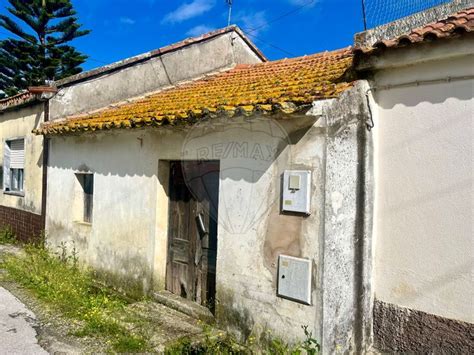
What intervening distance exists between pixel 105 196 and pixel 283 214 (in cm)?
379

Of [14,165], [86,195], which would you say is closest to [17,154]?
[14,165]

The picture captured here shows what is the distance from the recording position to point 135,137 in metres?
6.30

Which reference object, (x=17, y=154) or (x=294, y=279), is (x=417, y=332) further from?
(x=17, y=154)

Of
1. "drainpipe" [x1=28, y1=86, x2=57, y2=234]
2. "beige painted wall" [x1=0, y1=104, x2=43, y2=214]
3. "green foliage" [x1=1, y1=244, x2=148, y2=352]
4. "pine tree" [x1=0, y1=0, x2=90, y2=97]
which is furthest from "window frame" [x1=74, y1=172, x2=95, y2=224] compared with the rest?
"pine tree" [x1=0, y1=0, x2=90, y2=97]

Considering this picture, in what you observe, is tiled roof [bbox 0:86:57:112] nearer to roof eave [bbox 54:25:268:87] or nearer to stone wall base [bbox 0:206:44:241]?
roof eave [bbox 54:25:268:87]

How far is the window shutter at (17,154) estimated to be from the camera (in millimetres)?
10062

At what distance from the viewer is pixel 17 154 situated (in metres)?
10.4

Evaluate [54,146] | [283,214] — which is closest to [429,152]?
[283,214]

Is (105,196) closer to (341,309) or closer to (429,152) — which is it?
(341,309)

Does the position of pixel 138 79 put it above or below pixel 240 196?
above

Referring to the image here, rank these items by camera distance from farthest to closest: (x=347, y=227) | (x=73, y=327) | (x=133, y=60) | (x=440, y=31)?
(x=133, y=60), (x=73, y=327), (x=347, y=227), (x=440, y=31)

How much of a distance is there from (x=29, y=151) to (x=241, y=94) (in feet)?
21.4

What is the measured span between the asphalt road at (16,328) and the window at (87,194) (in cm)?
206

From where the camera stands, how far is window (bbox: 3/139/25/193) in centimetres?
1017
